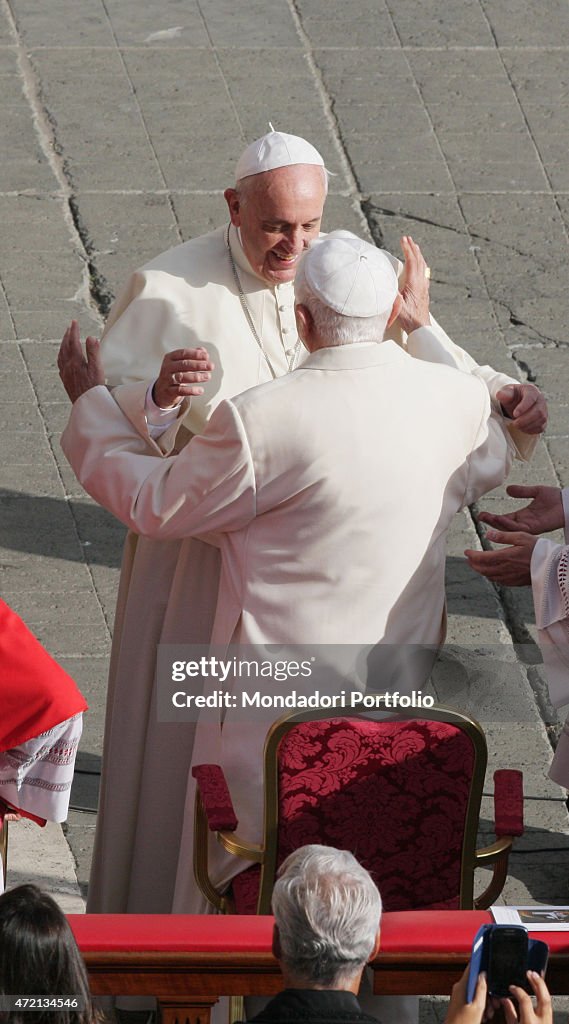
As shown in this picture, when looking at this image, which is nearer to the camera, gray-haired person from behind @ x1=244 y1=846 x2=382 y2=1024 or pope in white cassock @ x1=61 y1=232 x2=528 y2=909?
gray-haired person from behind @ x1=244 y1=846 x2=382 y2=1024

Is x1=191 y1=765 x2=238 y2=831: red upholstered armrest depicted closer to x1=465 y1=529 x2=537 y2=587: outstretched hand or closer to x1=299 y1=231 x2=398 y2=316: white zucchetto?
x1=465 y1=529 x2=537 y2=587: outstretched hand

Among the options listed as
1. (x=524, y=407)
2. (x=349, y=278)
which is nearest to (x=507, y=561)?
(x=524, y=407)

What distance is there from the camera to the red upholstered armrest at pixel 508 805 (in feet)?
11.7

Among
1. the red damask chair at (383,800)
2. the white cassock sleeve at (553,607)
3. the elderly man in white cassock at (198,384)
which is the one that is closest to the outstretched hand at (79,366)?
the elderly man in white cassock at (198,384)

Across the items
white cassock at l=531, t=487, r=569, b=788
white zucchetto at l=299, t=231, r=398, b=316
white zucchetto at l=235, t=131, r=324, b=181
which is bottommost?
white cassock at l=531, t=487, r=569, b=788

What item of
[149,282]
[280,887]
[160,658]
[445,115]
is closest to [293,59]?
[445,115]

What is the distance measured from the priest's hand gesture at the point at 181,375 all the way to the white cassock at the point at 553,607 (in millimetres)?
857

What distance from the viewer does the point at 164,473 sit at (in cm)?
357

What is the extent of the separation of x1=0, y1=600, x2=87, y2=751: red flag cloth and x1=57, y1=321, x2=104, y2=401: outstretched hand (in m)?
0.70

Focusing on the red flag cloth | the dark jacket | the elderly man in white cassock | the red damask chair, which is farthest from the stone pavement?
the dark jacket

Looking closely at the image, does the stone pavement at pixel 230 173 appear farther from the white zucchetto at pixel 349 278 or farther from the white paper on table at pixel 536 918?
the white paper on table at pixel 536 918

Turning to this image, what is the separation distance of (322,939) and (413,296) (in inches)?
81.9

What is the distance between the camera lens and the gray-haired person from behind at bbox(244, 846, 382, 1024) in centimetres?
244

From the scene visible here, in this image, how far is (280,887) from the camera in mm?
2584
